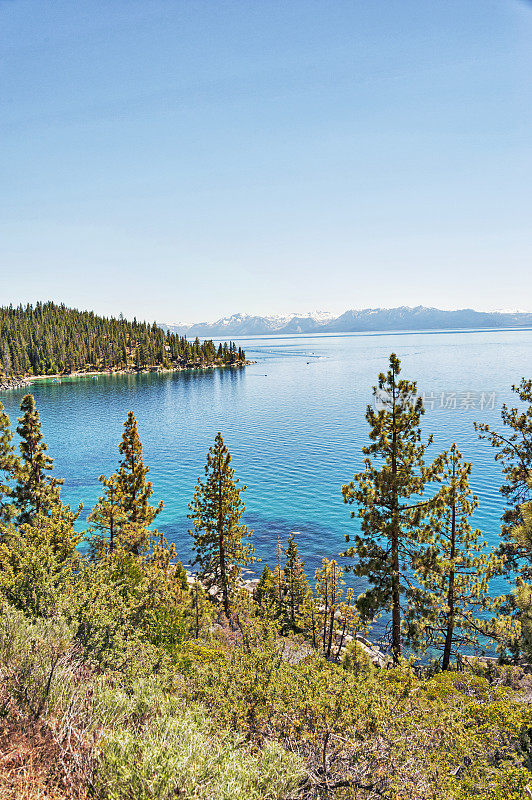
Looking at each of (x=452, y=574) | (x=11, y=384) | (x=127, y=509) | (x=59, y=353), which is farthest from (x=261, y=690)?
(x=59, y=353)

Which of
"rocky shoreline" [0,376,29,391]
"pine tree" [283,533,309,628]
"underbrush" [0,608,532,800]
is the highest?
"rocky shoreline" [0,376,29,391]

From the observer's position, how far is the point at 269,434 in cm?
7706

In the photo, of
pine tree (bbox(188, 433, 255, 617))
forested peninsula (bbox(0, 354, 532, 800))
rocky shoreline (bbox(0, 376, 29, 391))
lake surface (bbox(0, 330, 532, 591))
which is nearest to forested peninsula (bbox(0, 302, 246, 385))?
rocky shoreline (bbox(0, 376, 29, 391))

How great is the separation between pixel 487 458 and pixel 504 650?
40907mm

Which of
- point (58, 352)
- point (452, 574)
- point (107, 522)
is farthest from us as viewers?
point (58, 352)

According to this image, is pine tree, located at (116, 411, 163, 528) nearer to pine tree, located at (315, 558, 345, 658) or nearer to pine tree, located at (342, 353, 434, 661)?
pine tree, located at (315, 558, 345, 658)

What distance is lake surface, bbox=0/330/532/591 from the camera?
1778 inches

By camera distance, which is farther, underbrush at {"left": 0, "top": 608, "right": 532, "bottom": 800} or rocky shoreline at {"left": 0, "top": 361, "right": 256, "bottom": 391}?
rocky shoreline at {"left": 0, "top": 361, "right": 256, "bottom": 391}

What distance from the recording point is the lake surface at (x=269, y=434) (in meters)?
45.2

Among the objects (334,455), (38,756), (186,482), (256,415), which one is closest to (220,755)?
(38,756)

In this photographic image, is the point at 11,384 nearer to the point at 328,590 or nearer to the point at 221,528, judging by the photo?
the point at 221,528

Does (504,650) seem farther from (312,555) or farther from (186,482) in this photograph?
(186,482)

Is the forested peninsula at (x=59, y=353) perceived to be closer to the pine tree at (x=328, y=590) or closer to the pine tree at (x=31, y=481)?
the pine tree at (x=31, y=481)

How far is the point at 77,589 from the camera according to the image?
1538cm
